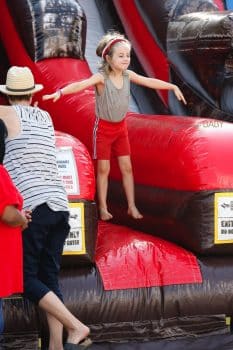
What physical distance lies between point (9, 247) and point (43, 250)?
0.39 m

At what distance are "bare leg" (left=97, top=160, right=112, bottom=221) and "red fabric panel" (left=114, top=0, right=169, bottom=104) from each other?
129 cm

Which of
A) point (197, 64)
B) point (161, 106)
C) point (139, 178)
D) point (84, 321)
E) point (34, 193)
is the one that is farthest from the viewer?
point (161, 106)

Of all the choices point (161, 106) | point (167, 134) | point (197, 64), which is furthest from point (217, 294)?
point (161, 106)

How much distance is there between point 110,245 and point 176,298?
0.38 m

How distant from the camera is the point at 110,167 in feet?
14.6

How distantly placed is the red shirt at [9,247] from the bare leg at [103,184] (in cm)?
121

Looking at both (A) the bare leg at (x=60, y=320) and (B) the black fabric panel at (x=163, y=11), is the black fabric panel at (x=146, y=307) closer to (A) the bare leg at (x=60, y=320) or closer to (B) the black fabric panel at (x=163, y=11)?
(A) the bare leg at (x=60, y=320)

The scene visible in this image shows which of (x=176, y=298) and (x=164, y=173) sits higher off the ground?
(x=164, y=173)

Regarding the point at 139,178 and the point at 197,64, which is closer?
the point at 139,178

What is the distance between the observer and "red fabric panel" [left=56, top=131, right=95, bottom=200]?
3.78m

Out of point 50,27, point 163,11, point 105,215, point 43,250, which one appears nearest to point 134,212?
point 105,215

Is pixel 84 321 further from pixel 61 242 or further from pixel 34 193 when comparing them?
pixel 34 193

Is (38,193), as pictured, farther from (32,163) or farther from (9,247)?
(9,247)

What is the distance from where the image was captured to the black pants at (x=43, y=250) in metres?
3.28
